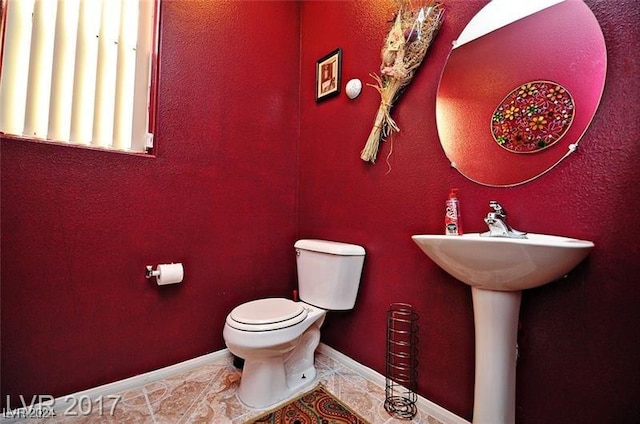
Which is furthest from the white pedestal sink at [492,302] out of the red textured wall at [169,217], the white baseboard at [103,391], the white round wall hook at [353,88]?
the white baseboard at [103,391]

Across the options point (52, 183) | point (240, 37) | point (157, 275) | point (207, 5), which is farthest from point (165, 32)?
point (157, 275)

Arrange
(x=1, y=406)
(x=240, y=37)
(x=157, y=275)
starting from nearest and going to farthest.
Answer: (x=1, y=406) < (x=157, y=275) < (x=240, y=37)

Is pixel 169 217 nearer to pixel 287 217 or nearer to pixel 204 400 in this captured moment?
pixel 287 217

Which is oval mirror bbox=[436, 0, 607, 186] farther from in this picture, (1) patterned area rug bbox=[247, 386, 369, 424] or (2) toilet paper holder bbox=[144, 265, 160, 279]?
(2) toilet paper holder bbox=[144, 265, 160, 279]

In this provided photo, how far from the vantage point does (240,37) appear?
5.65ft

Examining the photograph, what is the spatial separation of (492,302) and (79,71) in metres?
1.93

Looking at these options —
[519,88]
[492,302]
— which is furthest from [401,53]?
[492,302]

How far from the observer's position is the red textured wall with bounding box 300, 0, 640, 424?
0.82 meters

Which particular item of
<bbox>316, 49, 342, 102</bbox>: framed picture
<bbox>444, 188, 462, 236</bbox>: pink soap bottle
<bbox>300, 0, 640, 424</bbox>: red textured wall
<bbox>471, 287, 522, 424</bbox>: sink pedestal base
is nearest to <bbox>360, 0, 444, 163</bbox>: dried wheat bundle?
<bbox>300, 0, 640, 424</bbox>: red textured wall

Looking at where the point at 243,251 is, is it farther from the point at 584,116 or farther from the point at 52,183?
the point at 584,116

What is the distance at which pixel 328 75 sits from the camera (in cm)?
176

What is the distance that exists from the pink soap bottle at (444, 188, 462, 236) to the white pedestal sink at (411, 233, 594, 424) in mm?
196

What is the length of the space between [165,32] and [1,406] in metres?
1.79

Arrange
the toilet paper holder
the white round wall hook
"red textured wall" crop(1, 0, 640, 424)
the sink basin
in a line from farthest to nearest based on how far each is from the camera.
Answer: the white round wall hook
the toilet paper holder
"red textured wall" crop(1, 0, 640, 424)
the sink basin
